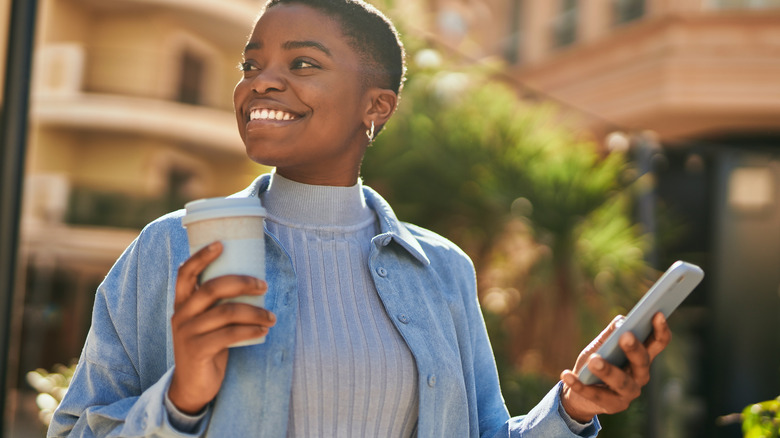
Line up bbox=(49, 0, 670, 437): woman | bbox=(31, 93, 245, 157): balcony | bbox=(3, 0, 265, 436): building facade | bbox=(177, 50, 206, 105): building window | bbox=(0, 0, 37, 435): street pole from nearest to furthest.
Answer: bbox=(49, 0, 670, 437): woman → bbox=(0, 0, 37, 435): street pole → bbox=(3, 0, 265, 436): building facade → bbox=(31, 93, 245, 157): balcony → bbox=(177, 50, 206, 105): building window

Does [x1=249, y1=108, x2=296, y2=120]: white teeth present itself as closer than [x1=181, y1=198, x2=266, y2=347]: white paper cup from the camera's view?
No

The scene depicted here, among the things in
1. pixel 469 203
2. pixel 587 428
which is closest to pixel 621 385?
pixel 587 428

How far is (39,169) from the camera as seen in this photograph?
19.8 m

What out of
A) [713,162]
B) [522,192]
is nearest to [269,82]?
[522,192]

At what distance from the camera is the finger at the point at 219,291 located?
120 centimetres

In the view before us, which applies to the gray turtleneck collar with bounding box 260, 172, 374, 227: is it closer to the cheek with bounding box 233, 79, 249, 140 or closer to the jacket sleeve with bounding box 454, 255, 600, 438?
the cheek with bounding box 233, 79, 249, 140

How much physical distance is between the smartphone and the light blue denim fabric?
0.21 metres

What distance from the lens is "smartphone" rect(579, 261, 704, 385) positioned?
4.50 feet

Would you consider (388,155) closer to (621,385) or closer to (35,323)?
(621,385)

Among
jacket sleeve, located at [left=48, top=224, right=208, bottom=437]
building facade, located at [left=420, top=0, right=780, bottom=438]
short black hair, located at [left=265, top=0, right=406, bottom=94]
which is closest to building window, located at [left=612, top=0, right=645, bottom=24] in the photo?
building facade, located at [left=420, top=0, right=780, bottom=438]

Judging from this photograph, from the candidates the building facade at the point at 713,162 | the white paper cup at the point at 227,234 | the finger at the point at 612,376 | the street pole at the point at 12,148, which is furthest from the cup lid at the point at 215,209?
the building facade at the point at 713,162

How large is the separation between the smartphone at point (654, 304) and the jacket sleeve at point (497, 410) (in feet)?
0.56

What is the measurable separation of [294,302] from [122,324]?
281 millimetres

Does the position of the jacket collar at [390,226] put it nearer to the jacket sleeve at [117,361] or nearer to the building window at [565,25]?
the jacket sleeve at [117,361]
